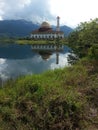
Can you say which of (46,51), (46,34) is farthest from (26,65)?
(46,34)

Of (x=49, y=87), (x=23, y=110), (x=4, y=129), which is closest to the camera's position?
(x=4, y=129)

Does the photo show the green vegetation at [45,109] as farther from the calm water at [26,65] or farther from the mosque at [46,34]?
the mosque at [46,34]

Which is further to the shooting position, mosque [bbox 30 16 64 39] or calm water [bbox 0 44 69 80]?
mosque [bbox 30 16 64 39]

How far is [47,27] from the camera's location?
4838 inches

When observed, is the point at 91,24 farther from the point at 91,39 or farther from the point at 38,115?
the point at 38,115

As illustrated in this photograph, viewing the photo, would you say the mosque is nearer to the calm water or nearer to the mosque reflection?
the mosque reflection

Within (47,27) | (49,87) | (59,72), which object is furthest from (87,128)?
(47,27)

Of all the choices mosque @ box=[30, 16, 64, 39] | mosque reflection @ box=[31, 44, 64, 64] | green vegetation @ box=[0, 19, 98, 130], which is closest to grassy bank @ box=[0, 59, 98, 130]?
green vegetation @ box=[0, 19, 98, 130]

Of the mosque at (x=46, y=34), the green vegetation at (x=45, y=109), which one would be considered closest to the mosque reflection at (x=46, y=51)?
the green vegetation at (x=45, y=109)

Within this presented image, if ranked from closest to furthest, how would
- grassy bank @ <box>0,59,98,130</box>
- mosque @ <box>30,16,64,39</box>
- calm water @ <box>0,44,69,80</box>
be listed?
grassy bank @ <box>0,59,98,130</box>, calm water @ <box>0,44,69,80</box>, mosque @ <box>30,16,64,39</box>

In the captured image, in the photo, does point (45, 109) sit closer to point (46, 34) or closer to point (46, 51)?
point (46, 51)

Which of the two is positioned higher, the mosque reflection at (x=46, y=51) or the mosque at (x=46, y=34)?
the mosque at (x=46, y=34)

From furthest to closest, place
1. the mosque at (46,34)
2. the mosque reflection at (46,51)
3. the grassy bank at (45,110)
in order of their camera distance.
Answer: the mosque at (46,34)
the mosque reflection at (46,51)
the grassy bank at (45,110)

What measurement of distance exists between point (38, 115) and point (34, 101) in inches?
32.4
